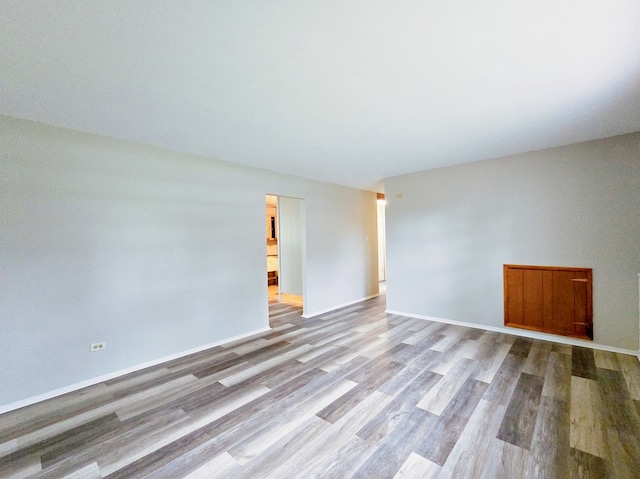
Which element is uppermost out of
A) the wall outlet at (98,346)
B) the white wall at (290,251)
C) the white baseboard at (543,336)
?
the white wall at (290,251)

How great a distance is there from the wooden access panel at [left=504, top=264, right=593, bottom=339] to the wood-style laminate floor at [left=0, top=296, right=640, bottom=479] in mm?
327

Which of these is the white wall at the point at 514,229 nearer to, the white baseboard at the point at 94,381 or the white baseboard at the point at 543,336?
the white baseboard at the point at 543,336

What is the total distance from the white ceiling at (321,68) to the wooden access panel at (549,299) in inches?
69.4

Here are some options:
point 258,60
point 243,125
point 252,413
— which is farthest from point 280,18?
point 252,413

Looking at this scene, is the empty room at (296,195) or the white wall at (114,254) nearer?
the empty room at (296,195)

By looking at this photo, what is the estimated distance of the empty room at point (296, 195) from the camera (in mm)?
1550

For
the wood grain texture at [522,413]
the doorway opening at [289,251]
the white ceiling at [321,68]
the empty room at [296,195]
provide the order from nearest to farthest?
the white ceiling at [321,68]
the empty room at [296,195]
the wood grain texture at [522,413]
the doorway opening at [289,251]

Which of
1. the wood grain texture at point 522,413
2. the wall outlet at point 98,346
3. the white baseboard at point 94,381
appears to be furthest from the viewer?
the wall outlet at point 98,346

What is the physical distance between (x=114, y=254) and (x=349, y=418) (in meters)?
2.84

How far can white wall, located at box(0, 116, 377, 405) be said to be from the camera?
7.68 feet

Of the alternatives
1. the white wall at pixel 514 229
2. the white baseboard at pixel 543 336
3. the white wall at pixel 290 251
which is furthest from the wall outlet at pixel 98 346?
the white baseboard at pixel 543 336

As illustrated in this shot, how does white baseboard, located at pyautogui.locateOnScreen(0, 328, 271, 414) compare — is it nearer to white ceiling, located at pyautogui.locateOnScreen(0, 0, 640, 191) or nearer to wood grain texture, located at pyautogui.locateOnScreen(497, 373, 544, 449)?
white ceiling, located at pyautogui.locateOnScreen(0, 0, 640, 191)

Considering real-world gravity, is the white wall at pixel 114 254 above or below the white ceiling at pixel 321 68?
below

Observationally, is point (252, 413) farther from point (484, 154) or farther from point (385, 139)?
point (484, 154)
